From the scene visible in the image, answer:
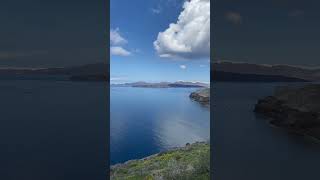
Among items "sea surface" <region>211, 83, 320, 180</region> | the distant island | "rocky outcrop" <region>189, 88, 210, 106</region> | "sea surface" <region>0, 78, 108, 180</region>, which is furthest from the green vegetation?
the distant island

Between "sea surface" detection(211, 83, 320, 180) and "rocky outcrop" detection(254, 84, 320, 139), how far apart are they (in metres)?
0.05

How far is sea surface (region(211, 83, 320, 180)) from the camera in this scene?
2.21 meters

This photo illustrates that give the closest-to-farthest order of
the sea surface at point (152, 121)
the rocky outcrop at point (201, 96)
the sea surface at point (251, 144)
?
the sea surface at point (251, 144)
the rocky outcrop at point (201, 96)
the sea surface at point (152, 121)

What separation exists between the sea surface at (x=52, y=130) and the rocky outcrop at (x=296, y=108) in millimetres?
1215

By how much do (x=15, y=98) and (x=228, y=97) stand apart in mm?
1525

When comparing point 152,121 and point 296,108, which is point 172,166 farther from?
point 296,108

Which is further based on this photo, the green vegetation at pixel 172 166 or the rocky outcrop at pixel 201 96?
the rocky outcrop at pixel 201 96

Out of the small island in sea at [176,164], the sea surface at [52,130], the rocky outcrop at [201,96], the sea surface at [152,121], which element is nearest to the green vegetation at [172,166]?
the small island in sea at [176,164]

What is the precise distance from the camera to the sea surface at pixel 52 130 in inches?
90.8

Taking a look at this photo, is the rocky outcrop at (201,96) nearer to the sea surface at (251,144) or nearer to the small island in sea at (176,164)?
the small island in sea at (176,164)

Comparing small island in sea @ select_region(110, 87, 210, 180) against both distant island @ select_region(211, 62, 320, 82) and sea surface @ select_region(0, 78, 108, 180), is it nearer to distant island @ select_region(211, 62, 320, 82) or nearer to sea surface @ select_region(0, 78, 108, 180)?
sea surface @ select_region(0, 78, 108, 180)

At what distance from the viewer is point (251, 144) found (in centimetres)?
231

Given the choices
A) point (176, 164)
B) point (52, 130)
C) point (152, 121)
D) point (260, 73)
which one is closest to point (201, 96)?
point (152, 121)

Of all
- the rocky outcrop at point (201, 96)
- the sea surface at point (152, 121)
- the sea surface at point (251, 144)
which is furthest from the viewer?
the sea surface at point (152, 121)
